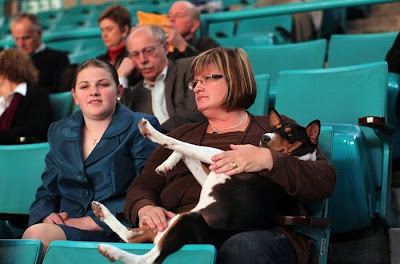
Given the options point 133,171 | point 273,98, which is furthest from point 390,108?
point 133,171

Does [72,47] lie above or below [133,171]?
below

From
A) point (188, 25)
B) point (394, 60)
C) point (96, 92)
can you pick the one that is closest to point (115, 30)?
point (188, 25)

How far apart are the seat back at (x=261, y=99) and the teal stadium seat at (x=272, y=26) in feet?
7.04

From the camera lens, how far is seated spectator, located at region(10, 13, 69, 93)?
502 centimetres

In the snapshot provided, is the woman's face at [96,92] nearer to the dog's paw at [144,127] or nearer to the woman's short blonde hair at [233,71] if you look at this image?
the woman's short blonde hair at [233,71]

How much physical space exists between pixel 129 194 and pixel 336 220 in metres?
0.84

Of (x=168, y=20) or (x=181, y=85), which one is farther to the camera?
(x=168, y=20)

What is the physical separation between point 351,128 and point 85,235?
1.05 meters

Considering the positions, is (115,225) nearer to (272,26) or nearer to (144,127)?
(144,127)

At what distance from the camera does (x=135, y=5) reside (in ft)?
27.7

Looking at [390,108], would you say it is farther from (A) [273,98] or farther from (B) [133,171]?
(B) [133,171]

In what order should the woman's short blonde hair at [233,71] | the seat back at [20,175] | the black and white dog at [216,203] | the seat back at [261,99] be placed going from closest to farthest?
1. the black and white dog at [216,203]
2. the woman's short blonde hair at [233,71]
3. the seat back at [20,175]
4. the seat back at [261,99]

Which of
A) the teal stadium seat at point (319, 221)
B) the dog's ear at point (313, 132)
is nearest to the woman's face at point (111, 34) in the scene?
the teal stadium seat at point (319, 221)

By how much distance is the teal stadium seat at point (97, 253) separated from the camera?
223 centimetres
